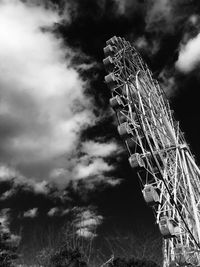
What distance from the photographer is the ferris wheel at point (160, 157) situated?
19.8 metres

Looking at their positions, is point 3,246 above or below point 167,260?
above

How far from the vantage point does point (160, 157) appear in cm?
2141

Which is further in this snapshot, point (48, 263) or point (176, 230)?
point (48, 263)

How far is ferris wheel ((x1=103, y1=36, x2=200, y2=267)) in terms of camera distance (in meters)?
19.8

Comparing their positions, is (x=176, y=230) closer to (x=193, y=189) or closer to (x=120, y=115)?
(x=193, y=189)

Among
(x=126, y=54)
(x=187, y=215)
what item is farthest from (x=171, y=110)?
(x=187, y=215)

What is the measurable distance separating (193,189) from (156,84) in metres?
10.6

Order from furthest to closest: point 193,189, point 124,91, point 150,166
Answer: point 124,91 → point 193,189 → point 150,166

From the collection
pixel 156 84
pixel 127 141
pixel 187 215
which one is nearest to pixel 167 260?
pixel 187 215

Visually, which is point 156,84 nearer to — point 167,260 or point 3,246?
point 167,260

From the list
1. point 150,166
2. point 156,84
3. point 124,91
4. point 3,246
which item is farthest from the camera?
point 3,246

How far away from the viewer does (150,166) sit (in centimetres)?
2070

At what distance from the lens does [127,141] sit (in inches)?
879

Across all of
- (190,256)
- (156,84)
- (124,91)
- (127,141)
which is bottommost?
(190,256)
